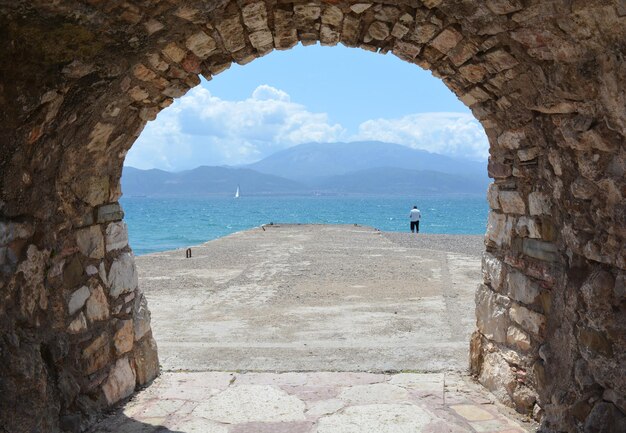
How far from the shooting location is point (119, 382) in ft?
16.0

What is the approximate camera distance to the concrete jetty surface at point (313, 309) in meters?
6.21

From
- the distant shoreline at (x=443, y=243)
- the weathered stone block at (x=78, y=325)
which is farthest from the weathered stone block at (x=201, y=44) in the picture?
the distant shoreline at (x=443, y=243)

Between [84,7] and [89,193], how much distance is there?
5.81ft

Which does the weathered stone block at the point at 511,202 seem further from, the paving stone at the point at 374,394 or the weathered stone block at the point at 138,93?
the weathered stone block at the point at 138,93

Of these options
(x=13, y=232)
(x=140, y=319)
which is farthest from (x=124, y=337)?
(x=13, y=232)

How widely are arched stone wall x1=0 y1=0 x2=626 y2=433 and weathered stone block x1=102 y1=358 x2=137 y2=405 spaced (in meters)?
0.02

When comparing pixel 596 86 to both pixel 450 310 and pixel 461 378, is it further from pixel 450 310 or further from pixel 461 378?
pixel 450 310

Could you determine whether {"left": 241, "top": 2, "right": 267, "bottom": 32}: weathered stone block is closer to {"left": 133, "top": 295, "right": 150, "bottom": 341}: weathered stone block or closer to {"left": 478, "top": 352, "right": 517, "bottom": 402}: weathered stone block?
{"left": 133, "top": 295, "right": 150, "bottom": 341}: weathered stone block

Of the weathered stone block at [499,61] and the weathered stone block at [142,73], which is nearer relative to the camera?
the weathered stone block at [499,61]

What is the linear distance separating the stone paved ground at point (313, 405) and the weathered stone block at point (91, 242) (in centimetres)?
128

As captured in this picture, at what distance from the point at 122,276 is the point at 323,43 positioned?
2.61 meters

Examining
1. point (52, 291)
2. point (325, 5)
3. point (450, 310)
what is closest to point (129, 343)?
point (52, 291)

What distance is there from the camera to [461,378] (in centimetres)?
543

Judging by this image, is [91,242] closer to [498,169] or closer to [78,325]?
[78,325]
